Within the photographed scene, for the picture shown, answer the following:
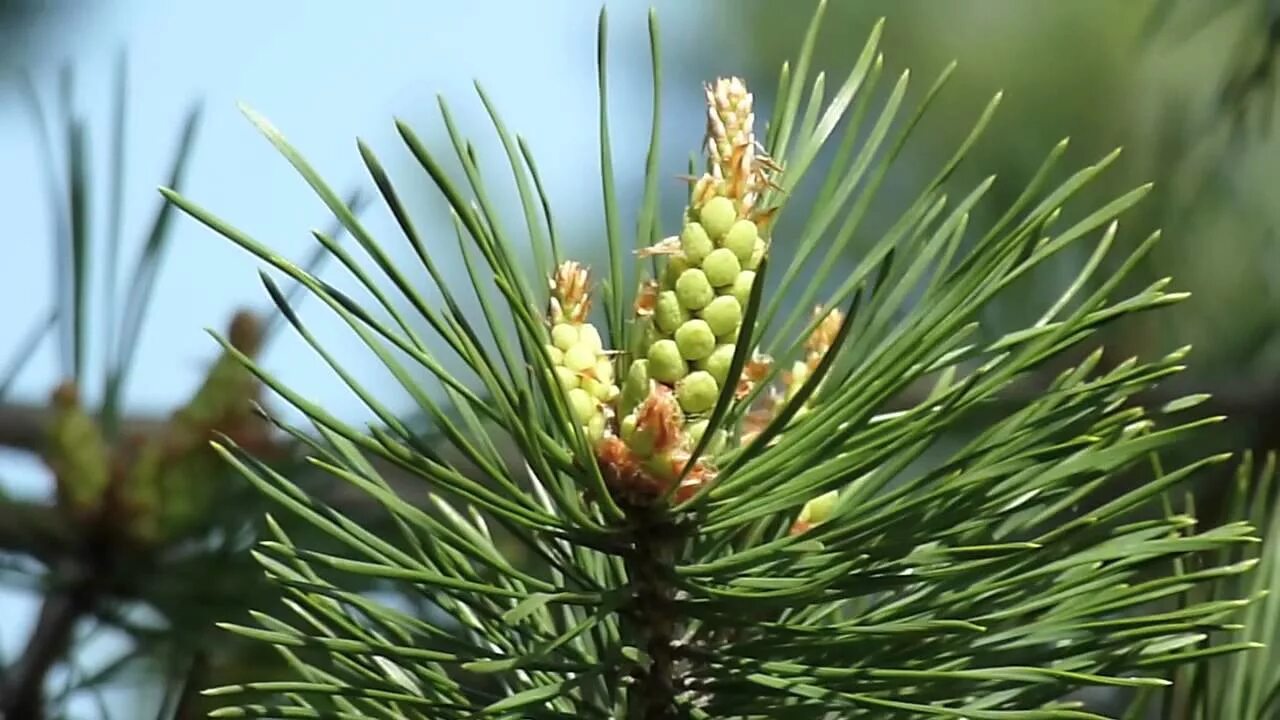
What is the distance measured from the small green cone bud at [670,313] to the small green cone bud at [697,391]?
12mm

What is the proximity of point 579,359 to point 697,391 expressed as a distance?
0.09 feet

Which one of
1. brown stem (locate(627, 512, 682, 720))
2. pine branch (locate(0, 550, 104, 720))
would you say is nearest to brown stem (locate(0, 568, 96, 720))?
pine branch (locate(0, 550, 104, 720))

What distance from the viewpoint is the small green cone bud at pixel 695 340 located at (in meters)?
0.37

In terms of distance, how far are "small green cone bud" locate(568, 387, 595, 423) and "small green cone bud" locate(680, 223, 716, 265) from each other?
0.13ft

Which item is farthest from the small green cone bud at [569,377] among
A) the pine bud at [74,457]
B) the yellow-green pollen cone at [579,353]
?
the pine bud at [74,457]

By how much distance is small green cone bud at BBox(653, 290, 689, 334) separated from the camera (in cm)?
37

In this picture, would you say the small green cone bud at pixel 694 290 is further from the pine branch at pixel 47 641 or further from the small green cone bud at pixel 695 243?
the pine branch at pixel 47 641

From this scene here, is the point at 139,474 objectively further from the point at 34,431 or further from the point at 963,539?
the point at 963,539

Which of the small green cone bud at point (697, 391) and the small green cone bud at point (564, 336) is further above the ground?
the small green cone bud at point (564, 336)

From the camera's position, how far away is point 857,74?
1.30 feet

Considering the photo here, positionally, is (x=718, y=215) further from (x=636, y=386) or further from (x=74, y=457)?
(x=74, y=457)

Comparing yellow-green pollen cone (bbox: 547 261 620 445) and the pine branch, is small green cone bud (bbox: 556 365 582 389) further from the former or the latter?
the pine branch

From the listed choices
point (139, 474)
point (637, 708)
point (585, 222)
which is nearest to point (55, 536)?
point (139, 474)

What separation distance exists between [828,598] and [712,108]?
4.6 inches
